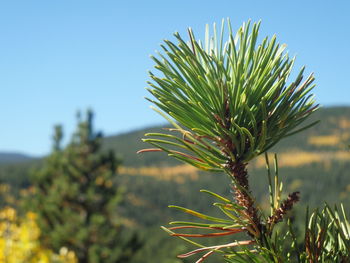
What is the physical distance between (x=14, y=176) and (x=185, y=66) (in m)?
103

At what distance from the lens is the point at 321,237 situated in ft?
Answer: 2.77

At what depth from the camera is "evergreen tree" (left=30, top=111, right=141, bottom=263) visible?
575 inches

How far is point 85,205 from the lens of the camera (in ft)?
50.1

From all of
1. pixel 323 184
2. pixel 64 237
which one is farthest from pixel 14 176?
pixel 64 237

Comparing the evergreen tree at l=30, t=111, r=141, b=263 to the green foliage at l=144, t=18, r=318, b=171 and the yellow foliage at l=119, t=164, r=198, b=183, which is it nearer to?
the green foliage at l=144, t=18, r=318, b=171

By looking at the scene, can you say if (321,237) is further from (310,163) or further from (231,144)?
(310,163)

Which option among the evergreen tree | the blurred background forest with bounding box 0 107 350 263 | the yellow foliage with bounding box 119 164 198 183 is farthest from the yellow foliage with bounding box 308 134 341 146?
the evergreen tree

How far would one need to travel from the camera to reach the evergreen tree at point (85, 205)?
14609 millimetres

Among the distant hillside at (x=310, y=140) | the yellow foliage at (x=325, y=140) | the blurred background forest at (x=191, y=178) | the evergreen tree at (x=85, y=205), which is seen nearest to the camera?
the evergreen tree at (x=85, y=205)

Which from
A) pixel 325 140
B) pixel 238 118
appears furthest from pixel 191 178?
pixel 238 118

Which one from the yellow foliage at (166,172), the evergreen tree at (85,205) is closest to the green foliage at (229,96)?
the evergreen tree at (85,205)

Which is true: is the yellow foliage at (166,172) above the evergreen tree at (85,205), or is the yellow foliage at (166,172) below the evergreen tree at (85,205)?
below

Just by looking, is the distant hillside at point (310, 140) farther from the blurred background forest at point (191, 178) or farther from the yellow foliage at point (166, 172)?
the yellow foliage at point (166, 172)

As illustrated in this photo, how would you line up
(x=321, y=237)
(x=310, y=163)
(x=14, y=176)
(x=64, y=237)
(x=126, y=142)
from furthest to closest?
(x=126, y=142) < (x=310, y=163) < (x=14, y=176) < (x=64, y=237) < (x=321, y=237)
